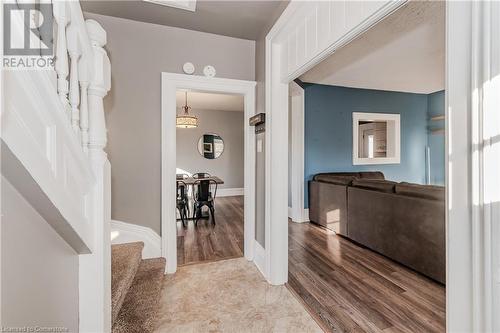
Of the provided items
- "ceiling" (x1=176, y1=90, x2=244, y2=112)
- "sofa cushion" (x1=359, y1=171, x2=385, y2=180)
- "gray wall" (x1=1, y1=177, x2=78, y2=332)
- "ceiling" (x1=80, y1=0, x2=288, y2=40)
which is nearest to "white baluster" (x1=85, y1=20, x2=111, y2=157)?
"gray wall" (x1=1, y1=177, x2=78, y2=332)

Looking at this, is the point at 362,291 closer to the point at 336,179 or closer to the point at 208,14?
the point at 336,179

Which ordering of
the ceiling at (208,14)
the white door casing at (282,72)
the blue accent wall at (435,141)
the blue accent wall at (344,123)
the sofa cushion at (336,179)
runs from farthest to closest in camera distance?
the blue accent wall at (435,141)
the blue accent wall at (344,123)
the sofa cushion at (336,179)
the ceiling at (208,14)
the white door casing at (282,72)

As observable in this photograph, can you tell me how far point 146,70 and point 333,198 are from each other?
305cm

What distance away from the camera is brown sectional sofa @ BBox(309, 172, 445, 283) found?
2.22 metres

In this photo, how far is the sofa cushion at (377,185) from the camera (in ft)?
9.01

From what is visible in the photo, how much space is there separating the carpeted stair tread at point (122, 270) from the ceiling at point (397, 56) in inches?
102

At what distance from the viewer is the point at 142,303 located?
1692mm

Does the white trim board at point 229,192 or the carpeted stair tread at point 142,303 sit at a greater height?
the white trim board at point 229,192

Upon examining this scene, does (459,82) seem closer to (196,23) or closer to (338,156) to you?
(196,23)

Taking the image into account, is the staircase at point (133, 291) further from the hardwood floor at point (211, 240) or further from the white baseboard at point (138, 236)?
the hardwood floor at point (211, 240)

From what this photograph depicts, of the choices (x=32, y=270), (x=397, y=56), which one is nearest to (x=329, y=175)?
(x=397, y=56)

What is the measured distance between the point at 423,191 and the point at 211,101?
4.91 meters

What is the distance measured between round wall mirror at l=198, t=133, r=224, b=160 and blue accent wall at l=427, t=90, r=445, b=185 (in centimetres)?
528

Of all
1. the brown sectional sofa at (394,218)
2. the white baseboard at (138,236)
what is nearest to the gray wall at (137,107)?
the white baseboard at (138,236)
